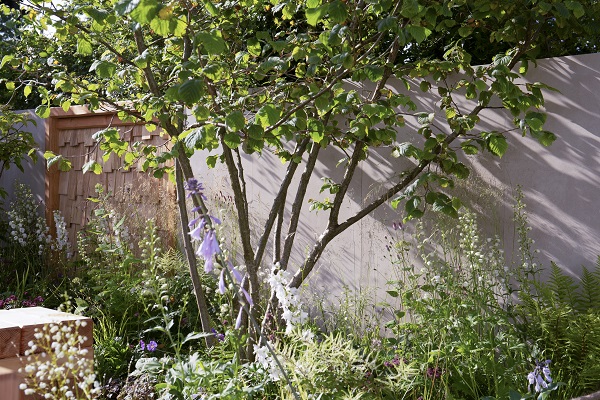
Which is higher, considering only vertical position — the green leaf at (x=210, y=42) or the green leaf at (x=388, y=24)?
the green leaf at (x=388, y=24)

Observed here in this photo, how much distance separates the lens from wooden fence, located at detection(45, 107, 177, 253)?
5668mm

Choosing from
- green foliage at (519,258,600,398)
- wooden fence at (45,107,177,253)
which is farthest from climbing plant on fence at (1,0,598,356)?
wooden fence at (45,107,177,253)

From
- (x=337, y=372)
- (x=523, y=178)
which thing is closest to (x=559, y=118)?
(x=523, y=178)

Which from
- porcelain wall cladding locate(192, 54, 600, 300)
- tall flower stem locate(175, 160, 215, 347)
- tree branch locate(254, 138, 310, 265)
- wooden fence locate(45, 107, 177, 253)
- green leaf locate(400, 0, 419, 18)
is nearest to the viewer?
green leaf locate(400, 0, 419, 18)

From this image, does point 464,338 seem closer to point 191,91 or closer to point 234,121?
point 234,121

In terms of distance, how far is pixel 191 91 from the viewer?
2746mm

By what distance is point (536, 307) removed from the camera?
3221 mm

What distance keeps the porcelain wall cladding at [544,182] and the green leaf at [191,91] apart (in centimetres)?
149

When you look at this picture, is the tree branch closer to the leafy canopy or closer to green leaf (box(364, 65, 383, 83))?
the leafy canopy

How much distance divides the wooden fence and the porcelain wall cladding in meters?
1.83

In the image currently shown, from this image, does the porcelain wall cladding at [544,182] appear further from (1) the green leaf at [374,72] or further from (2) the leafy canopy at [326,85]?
(1) the green leaf at [374,72]

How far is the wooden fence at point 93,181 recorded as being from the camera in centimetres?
567

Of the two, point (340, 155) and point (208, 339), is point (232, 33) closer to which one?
point (340, 155)

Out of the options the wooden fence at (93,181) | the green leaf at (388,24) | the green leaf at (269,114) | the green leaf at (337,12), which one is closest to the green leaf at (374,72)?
the green leaf at (388,24)
